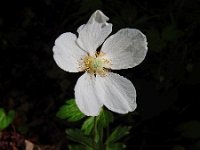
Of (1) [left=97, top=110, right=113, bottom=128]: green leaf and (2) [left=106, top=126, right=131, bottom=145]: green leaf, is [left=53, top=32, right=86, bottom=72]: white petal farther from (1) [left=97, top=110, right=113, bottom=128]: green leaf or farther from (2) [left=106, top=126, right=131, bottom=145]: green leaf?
(2) [left=106, top=126, right=131, bottom=145]: green leaf

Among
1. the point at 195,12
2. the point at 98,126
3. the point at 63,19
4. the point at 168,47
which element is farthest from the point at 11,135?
the point at 195,12

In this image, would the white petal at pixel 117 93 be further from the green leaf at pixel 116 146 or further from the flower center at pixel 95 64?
the green leaf at pixel 116 146

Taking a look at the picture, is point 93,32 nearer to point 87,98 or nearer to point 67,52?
point 67,52

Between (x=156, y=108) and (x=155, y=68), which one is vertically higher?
(x=155, y=68)

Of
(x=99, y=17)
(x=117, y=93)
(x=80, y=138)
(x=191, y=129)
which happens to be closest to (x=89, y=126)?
(x=80, y=138)

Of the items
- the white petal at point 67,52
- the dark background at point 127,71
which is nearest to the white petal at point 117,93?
the white petal at point 67,52

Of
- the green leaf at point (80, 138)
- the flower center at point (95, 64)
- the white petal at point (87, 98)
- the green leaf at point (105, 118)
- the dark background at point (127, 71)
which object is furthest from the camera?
the dark background at point (127, 71)

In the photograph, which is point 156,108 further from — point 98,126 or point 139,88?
point 98,126
